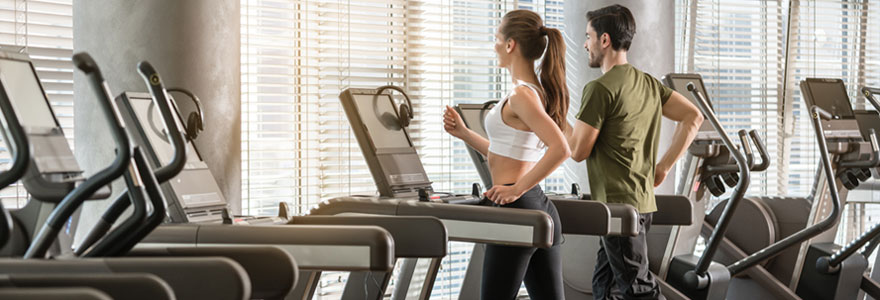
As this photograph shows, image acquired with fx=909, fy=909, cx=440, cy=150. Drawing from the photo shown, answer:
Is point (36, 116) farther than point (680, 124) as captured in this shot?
No

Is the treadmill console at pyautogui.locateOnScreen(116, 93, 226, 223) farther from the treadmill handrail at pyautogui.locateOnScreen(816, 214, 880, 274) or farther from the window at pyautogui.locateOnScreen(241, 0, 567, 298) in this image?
the treadmill handrail at pyautogui.locateOnScreen(816, 214, 880, 274)

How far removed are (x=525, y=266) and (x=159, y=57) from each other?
1.59m

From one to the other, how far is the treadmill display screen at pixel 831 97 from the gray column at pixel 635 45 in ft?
2.67

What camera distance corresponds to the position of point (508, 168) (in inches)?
112

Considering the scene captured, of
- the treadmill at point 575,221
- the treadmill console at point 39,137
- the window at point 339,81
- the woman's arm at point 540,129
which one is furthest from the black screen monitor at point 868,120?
the treadmill console at point 39,137

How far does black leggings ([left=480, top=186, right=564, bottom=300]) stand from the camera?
2768 millimetres

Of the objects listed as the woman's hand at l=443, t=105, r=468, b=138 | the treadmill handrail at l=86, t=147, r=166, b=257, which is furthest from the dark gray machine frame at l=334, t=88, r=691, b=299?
the treadmill handrail at l=86, t=147, r=166, b=257

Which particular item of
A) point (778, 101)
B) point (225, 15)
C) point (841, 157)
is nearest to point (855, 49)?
point (778, 101)

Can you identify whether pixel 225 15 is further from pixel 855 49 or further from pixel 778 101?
pixel 855 49

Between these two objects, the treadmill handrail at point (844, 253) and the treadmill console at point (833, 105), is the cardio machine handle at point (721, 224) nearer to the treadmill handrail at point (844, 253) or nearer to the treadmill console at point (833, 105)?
the treadmill console at point (833, 105)

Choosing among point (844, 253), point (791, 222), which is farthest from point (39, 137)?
point (791, 222)

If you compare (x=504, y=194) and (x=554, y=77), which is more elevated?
(x=554, y=77)

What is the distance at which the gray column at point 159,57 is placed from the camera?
3.34 meters

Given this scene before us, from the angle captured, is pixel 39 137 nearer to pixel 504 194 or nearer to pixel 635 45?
pixel 504 194
